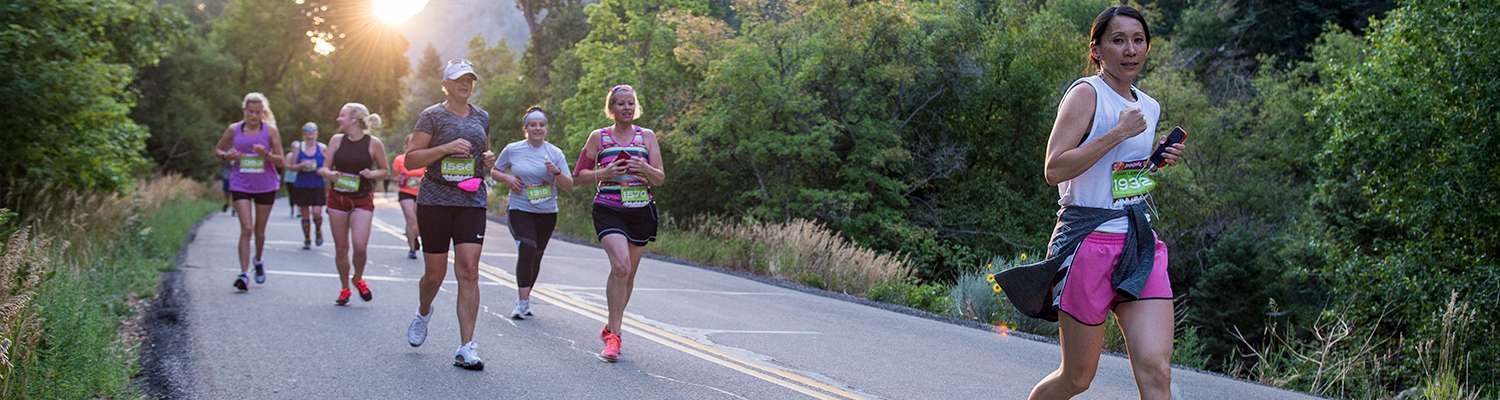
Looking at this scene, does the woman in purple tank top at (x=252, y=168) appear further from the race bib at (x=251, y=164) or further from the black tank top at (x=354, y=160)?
the black tank top at (x=354, y=160)

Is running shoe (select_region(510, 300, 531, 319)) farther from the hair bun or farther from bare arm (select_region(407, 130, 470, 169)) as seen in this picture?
bare arm (select_region(407, 130, 470, 169))

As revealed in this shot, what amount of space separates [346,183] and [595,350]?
3.37m

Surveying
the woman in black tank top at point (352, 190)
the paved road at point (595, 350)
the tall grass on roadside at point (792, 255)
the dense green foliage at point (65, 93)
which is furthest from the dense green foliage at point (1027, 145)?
the woman in black tank top at point (352, 190)

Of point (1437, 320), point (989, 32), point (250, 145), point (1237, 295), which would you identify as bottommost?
point (1237, 295)

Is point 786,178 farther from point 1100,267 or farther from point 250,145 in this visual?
point 1100,267

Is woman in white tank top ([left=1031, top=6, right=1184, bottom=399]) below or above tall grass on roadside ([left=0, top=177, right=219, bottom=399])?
above

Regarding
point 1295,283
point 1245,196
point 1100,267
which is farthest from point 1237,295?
point 1100,267

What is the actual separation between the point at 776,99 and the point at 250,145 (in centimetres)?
1420

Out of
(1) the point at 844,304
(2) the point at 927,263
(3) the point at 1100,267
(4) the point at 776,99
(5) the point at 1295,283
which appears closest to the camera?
(3) the point at 1100,267

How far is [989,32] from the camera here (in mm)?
29922

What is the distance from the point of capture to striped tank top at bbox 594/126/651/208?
7664mm

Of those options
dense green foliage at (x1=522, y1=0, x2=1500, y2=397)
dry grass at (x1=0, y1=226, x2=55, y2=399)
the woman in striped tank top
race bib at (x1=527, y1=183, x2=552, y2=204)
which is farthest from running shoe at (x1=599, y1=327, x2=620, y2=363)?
dense green foliage at (x1=522, y1=0, x2=1500, y2=397)

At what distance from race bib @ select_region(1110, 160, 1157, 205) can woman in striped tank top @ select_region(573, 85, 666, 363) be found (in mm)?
3999

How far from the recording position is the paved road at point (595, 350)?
6.73m
